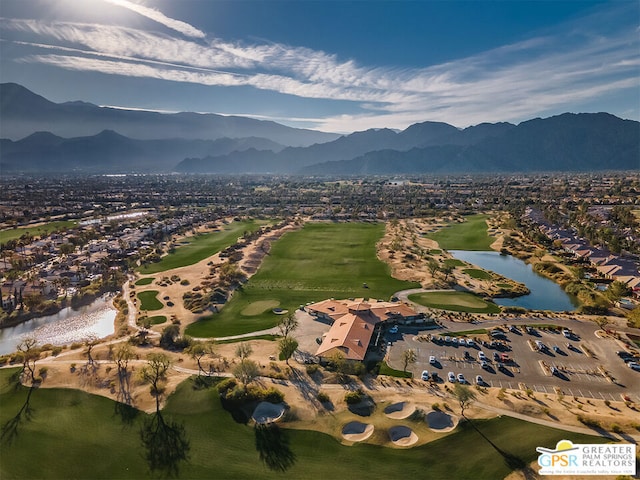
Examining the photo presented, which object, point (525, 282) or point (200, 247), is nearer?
point (525, 282)

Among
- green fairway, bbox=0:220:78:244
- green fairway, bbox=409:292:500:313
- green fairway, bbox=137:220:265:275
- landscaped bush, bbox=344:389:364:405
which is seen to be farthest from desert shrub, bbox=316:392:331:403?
green fairway, bbox=0:220:78:244

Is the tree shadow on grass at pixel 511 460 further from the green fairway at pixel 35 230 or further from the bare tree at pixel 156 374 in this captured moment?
the green fairway at pixel 35 230

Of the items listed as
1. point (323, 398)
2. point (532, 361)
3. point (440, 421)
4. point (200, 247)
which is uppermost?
point (532, 361)

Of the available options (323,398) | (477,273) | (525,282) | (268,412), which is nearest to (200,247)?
(477,273)

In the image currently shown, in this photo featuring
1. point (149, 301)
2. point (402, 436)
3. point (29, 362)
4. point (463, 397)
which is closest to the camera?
point (402, 436)

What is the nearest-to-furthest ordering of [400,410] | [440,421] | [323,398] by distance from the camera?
[440,421]
[400,410]
[323,398]

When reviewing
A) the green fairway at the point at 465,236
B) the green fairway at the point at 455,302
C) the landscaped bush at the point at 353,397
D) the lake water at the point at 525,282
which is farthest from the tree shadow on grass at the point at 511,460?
the green fairway at the point at 465,236

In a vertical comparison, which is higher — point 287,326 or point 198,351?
point 287,326

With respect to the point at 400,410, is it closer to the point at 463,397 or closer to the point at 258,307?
the point at 463,397
